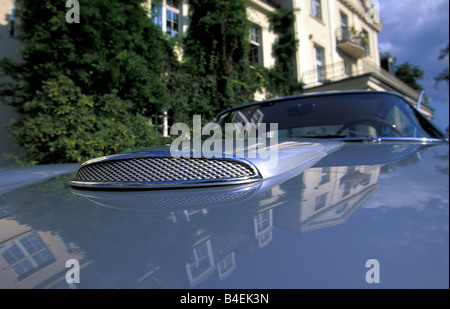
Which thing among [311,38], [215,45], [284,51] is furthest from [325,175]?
[311,38]

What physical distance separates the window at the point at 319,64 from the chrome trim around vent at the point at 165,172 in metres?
12.9

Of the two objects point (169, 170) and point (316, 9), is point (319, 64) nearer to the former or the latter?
point (316, 9)

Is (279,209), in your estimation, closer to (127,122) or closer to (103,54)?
(127,122)

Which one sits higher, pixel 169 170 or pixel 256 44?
pixel 256 44

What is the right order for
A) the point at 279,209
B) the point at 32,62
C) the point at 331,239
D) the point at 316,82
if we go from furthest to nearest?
the point at 316,82 → the point at 32,62 → the point at 279,209 → the point at 331,239

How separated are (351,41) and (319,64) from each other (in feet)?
10.0

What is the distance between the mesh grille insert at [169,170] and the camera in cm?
98

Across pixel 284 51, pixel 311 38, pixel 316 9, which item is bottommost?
pixel 284 51

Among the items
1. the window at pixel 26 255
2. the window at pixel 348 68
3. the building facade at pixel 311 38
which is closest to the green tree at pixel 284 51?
the building facade at pixel 311 38

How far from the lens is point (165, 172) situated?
1.02m

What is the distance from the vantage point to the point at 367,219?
0.58m
